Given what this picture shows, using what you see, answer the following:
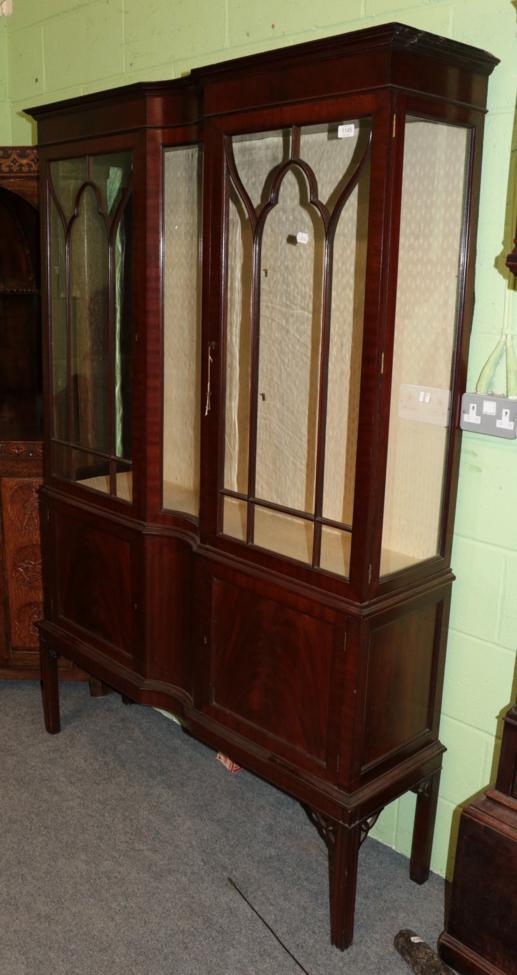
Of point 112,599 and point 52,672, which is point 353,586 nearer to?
point 112,599

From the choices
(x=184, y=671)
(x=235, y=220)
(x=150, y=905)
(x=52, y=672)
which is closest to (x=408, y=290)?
(x=235, y=220)

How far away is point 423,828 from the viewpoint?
2135mm

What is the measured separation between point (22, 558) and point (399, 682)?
1.61 meters

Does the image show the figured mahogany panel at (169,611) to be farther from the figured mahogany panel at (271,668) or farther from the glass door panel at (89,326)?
the glass door panel at (89,326)

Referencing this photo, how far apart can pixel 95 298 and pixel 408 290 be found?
3.21ft

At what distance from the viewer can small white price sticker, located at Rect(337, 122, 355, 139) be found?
1.62 meters

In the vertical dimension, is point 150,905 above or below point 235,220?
below

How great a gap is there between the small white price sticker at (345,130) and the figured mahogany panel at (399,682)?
97 cm

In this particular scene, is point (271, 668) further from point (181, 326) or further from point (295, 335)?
point (181, 326)

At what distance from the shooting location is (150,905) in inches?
81.7

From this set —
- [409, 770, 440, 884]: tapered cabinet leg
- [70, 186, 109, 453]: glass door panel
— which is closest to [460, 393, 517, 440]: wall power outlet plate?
[409, 770, 440, 884]: tapered cabinet leg

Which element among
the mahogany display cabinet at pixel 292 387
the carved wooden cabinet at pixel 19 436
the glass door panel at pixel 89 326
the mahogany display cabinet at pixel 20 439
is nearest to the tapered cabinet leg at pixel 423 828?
the mahogany display cabinet at pixel 292 387

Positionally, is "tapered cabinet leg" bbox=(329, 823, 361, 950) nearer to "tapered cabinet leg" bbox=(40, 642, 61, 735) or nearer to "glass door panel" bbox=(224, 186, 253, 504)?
"glass door panel" bbox=(224, 186, 253, 504)

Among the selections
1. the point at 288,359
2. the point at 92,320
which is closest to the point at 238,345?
the point at 288,359
